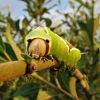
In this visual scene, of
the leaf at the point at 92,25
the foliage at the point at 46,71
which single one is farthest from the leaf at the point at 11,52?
the leaf at the point at 92,25

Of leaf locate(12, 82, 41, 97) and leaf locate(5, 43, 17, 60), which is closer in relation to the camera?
leaf locate(5, 43, 17, 60)

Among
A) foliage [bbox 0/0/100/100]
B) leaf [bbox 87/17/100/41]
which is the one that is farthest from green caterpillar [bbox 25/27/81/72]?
leaf [bbox 87/17/100/41]

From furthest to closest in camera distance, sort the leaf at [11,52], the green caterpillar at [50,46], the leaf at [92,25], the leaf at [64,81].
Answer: the leaf at [92,25]
the leaf at [64,81]
the leaf at [11,52]
the green caterpillar at [50,46]

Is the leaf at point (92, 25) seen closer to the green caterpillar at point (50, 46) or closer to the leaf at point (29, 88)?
the leaf at point (29, 88)

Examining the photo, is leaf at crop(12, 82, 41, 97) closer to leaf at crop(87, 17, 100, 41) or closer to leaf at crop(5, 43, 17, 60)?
leaf at crop(5, 43, 17, 60)

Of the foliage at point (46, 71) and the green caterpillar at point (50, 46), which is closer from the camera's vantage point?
the green caterpillar at point (50, 46)

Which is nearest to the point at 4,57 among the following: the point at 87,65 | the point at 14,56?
the point at 14,56

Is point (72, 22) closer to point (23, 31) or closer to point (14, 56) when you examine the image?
point (23, 31)

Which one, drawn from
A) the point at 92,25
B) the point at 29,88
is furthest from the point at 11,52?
the point at 92,25
